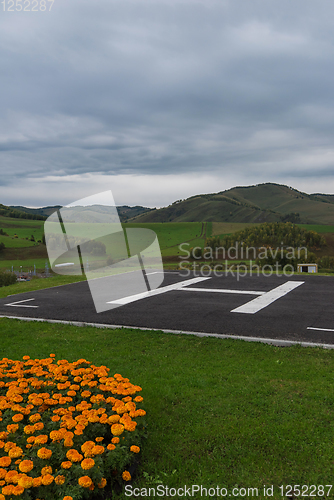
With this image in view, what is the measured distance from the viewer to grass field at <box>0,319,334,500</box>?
3.07 metres

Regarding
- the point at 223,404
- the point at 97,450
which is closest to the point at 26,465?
the point at 97,450

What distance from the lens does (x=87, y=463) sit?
8.76 feet

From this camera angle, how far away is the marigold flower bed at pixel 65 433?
2.58 meters

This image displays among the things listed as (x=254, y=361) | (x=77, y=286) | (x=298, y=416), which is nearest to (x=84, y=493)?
(x=298, y=416)

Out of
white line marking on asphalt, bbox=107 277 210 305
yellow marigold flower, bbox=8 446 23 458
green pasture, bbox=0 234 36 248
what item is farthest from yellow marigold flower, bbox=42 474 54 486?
green pasture, bbox=0 234 36 248

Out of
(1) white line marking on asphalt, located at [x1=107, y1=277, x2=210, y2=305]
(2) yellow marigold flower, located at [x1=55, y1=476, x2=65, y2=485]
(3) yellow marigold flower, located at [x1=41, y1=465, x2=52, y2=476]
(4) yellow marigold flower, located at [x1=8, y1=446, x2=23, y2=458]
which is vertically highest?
(4) yellow marigold flower, located at [x1=8, y1=446, x2=23, y2=458]

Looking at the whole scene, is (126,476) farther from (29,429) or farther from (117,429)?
(29,429)

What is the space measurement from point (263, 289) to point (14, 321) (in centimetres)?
879

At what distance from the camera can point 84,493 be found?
2604 millimetres

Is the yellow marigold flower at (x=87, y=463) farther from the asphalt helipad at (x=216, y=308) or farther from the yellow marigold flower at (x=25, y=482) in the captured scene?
the asphalt helipad at (x=216, y=308)

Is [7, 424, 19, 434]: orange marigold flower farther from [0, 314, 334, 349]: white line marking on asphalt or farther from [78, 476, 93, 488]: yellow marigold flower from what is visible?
[0, 314, 334, 349]: white line marking on asphalt

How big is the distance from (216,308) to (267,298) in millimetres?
2270

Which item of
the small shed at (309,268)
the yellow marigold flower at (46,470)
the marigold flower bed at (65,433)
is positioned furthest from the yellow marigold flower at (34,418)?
the small shed at (309,268)

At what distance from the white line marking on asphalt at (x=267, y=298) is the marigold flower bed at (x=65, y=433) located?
582cm
